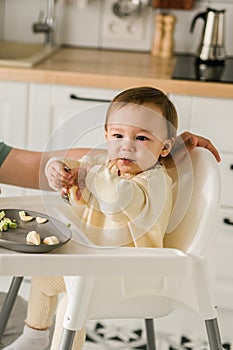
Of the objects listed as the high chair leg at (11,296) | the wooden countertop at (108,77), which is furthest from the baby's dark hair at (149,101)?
the wooden countertop at (108,77)

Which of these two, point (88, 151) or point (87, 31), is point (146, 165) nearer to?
point (88, 151)

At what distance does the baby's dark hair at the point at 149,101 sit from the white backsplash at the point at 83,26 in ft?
5.69

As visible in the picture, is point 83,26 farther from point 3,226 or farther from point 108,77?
point 3,226

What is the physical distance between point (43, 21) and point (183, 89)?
0.91m

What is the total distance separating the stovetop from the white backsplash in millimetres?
173

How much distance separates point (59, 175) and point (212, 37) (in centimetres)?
167

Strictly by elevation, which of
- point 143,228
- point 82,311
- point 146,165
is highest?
point 146,165

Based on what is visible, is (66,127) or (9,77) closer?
(66,127)

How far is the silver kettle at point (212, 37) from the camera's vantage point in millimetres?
2879

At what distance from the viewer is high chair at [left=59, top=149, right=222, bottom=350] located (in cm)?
128

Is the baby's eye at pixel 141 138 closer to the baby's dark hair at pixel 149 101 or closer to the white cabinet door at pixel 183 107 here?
the baby's dark hair at pixel 149 101

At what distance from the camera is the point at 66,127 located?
1.43 m

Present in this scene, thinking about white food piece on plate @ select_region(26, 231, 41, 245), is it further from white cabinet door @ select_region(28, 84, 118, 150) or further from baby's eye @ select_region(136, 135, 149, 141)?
white cabinet door @ select_region(28, 84, 118, 150)

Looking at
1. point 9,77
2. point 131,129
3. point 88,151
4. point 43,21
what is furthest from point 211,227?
point 43,21
